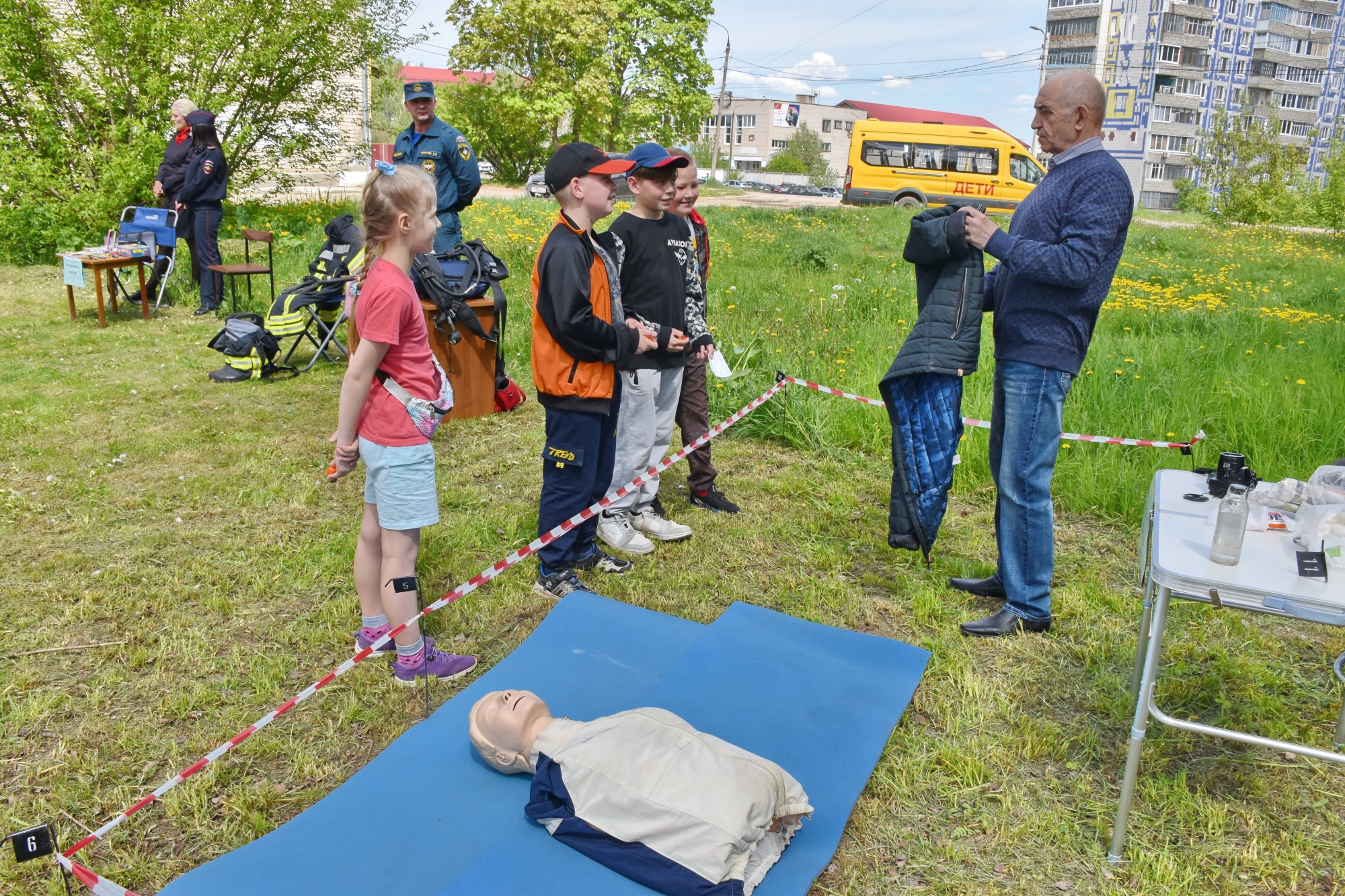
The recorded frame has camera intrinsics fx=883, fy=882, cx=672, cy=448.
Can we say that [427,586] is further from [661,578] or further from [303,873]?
[303,873]

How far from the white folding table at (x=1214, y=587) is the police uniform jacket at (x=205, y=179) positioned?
992 centimetres

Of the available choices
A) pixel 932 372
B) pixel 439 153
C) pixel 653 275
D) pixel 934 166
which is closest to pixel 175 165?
pixel 439 153

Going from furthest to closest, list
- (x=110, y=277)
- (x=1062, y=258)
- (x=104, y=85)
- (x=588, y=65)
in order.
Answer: (x=588, y=65), (x=104, y=85), (x=110, y=277), (x=1062, y=258)

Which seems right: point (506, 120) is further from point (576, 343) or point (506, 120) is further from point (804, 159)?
point (804, 159)

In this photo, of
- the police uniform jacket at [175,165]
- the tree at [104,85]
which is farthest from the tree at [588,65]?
the police uniform jacket at [175,165]

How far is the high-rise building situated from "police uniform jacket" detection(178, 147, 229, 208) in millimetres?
63168

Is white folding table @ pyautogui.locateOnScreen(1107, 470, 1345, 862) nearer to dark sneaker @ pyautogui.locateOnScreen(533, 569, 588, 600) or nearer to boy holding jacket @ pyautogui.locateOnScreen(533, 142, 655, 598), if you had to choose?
boy holding jacket @ pyautogui.locateOnScreen(533, 142, 655, 598)

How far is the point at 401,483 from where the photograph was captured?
3.07 meters

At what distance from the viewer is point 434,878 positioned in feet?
7.68

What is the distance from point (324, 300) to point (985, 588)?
6.04 m

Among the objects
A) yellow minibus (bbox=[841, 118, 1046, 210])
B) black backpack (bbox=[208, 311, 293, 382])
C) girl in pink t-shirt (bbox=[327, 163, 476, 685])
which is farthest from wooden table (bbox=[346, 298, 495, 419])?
yellow minibus (bbox=[841, 118, 1046, 210])

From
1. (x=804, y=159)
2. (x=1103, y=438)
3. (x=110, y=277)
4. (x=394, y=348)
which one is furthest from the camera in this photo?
(x=804, y=159)

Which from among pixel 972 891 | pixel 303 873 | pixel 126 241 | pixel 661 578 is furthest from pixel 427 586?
pixel 126 241

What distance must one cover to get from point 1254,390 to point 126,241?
10.3 m
